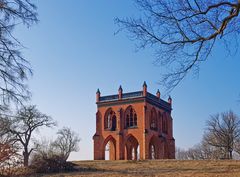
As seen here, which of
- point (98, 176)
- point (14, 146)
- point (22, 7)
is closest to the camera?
point (22, 7)

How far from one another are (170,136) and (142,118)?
35.2 feet

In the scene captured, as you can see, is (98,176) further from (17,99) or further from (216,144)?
(216,144)

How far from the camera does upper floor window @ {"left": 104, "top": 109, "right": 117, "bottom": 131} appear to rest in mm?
56031

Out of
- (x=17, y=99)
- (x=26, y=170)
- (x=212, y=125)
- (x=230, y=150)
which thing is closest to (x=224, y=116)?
(x=212, y=125)

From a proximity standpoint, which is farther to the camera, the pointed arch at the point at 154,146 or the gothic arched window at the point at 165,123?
the gothic arched window at the point at 165,123

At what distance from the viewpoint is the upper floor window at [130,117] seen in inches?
2152

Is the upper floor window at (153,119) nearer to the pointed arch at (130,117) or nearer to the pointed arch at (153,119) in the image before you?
the pointed arch at (153,119)

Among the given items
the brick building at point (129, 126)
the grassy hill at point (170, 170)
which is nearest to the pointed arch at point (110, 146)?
the brick building at point (129, 126)

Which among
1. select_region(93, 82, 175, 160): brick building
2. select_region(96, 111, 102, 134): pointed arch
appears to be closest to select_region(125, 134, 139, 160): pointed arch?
select_region(93, 82, 175, 160): brick building

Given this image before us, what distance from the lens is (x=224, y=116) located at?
219 ft

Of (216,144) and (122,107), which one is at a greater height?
(122,107)

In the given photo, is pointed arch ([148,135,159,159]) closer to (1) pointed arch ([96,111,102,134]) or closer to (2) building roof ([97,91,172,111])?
(2) building roof ([97,91,172,111])

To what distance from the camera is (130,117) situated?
181 ft

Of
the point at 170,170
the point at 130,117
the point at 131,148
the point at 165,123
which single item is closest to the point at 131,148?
the point at 131,148
